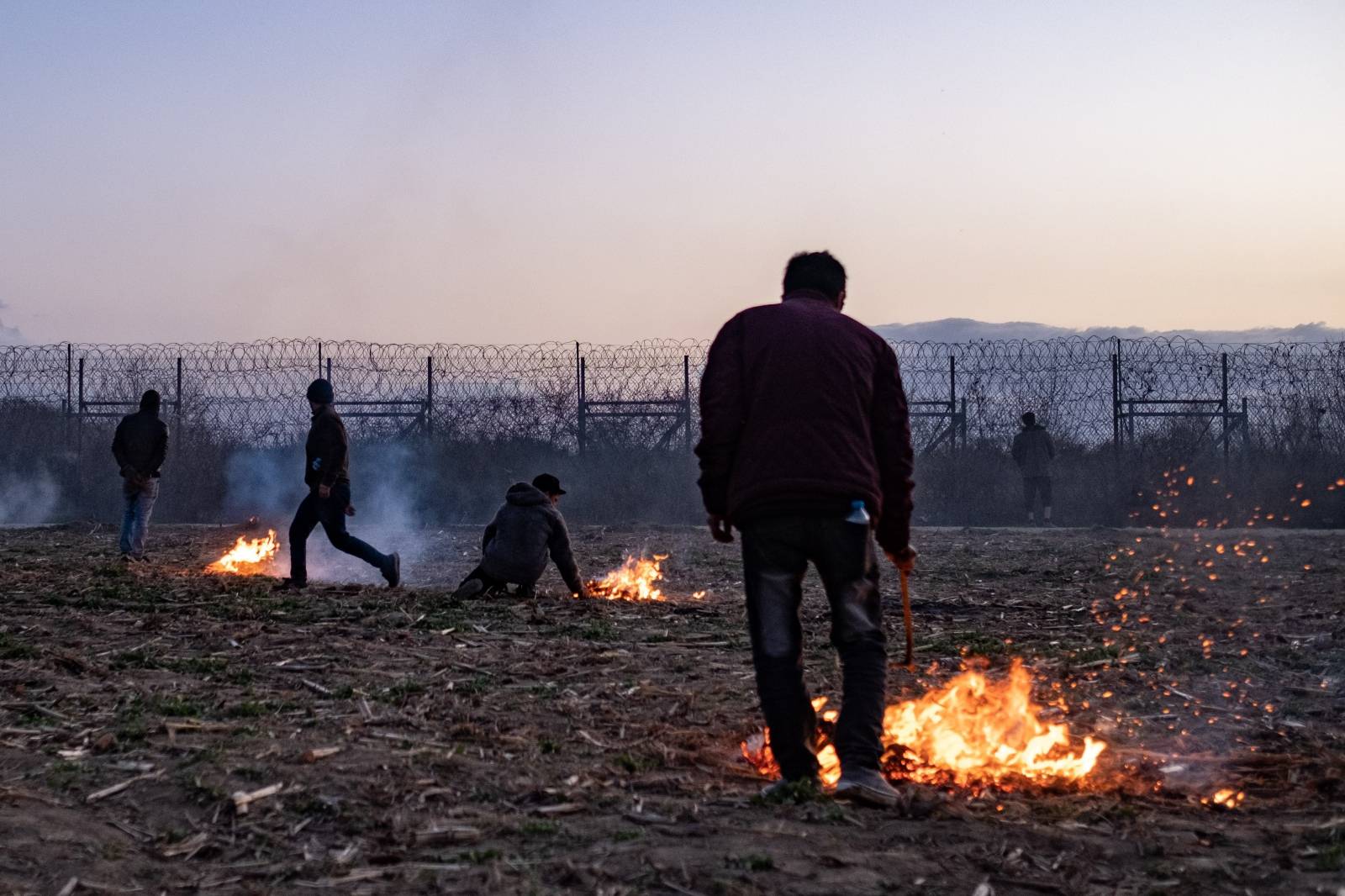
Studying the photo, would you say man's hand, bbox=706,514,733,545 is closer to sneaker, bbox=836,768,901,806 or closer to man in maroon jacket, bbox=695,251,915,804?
man in maroon jacket, bbox=695,251,915,804

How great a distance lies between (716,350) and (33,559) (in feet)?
36.2

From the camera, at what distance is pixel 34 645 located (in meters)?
7.08

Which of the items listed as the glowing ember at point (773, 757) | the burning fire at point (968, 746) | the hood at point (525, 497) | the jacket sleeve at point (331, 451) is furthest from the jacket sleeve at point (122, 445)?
the glowing ember at point (773, 757)

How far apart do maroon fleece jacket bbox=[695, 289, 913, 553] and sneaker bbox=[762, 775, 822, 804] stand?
92 centimetres

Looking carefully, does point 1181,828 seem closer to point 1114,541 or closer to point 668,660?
point 668,660

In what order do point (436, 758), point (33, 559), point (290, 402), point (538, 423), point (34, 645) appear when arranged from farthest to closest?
point (538, 423) < point (290, 402) < point (33, 559) < point (34, 645) < point (436, 758)

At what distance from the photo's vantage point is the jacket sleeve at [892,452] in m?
4.66

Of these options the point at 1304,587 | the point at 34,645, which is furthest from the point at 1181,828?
the point at 1304,587

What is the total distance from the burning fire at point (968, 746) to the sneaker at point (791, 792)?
0.30m

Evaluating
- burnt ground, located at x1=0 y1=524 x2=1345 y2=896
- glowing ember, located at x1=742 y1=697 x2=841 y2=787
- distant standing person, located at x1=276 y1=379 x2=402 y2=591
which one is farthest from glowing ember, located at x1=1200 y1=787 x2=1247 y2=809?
distant standing person, located at x1=276 y1=379 x2=402 y2=591

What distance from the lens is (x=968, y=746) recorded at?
5.00 meters

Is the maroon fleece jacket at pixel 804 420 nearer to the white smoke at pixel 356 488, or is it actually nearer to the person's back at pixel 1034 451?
the white smoke at pixel 356 488

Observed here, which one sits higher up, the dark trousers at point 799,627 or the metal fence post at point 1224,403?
the metal fence post at point 1224,403

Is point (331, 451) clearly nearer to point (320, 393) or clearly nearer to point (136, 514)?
point (320, 393)
